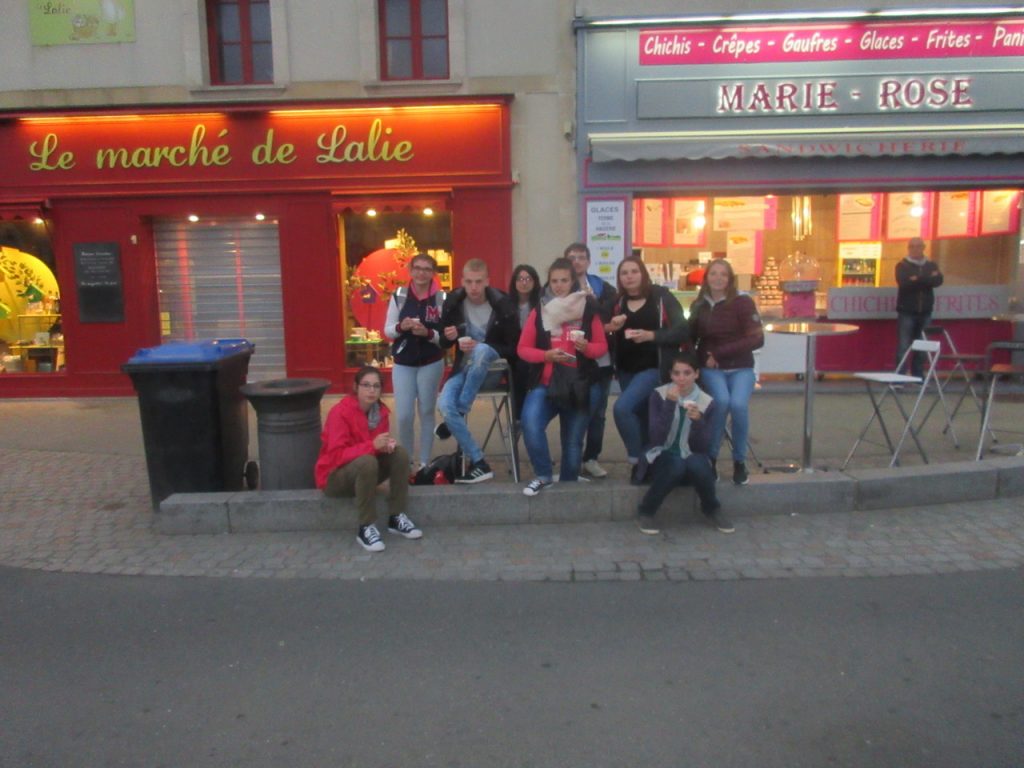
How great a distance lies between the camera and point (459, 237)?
33.8ft

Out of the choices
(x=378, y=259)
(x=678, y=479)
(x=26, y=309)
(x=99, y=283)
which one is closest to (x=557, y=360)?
(x=678, y=479)

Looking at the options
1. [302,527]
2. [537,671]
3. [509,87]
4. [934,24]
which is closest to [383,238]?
[509,87]

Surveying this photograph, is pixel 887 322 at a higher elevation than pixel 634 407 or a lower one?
higher

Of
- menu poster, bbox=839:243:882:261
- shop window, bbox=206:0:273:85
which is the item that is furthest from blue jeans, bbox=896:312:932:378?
shop window, bbox=206:0:273:85

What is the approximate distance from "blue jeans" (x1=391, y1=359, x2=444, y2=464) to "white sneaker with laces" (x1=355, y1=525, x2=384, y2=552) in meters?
1.14

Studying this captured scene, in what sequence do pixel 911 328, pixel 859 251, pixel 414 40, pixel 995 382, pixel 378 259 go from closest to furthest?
pixel 995 382 < pixel 911 328 < pixel 414 40 < pixel 378 259 < pixel 859 251

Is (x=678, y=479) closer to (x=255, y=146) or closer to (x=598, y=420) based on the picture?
(x=598, y=420)

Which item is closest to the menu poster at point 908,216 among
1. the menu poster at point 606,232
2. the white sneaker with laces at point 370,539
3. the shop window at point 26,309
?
the menu poster at point 606,232

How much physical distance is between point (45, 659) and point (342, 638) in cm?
136

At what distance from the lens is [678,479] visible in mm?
5418

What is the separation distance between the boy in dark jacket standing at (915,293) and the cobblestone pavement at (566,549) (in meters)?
4.30

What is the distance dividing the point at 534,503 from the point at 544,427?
0.54 m

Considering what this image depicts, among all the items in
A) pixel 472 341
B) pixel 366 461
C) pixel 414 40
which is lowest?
pixel 366 461

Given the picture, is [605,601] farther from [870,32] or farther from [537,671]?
[870,32]
